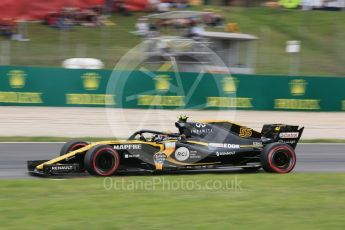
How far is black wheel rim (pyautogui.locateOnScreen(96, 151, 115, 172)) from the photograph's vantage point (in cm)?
981

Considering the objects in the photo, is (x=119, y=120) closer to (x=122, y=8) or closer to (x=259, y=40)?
(x=122, y=8)

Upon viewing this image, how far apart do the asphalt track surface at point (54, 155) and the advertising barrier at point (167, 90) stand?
5191mm

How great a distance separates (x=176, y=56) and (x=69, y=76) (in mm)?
3589

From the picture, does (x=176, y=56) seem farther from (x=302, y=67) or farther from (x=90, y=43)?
(x=302, y=67)

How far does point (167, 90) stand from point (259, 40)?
8626mm

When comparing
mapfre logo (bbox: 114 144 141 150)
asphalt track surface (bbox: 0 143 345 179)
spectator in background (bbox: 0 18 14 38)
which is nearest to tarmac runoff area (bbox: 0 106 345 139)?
asphalt track surface (bbox: 0 143 345 179)

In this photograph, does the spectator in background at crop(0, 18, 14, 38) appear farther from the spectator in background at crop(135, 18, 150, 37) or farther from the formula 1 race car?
the formula 1 race car

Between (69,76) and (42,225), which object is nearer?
(42,225)

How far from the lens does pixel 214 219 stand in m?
6.93

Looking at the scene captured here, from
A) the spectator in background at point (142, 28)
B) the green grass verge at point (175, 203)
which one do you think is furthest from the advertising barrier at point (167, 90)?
the green grass verge at point (175, 203)

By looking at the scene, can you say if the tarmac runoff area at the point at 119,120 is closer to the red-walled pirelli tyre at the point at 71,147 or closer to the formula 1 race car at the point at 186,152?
the red-walled pirelli tyre at the point at 71,147

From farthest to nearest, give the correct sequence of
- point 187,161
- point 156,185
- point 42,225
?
point 187,161
point 156,185
point 42,225

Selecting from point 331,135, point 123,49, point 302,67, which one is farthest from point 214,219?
point 302,67

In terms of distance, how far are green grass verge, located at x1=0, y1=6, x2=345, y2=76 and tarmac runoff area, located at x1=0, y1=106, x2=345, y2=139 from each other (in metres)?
3.37
